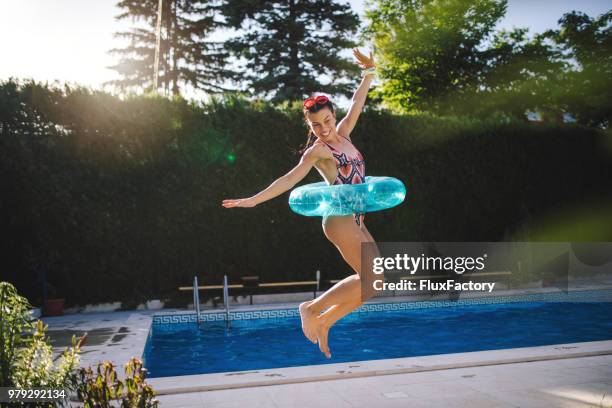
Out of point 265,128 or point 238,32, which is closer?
point 265,128

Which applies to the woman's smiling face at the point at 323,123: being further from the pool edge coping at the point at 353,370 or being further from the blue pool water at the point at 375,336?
the blue pool water at the point at 375,336

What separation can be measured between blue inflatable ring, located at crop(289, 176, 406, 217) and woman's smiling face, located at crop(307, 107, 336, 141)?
31 centimetres

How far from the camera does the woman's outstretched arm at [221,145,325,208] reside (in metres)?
3.04

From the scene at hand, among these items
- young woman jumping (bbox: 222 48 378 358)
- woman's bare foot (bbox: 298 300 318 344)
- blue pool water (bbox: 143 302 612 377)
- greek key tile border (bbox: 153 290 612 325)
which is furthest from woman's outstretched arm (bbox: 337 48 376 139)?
greek key tile border (bbox: 153 290 612 325)

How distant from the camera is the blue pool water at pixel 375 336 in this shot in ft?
27.7

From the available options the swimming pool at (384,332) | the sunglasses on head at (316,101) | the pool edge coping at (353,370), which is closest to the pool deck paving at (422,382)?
the pool edge coping at (353,370)

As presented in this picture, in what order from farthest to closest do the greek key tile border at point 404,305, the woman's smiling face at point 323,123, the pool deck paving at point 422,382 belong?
the greek key tile border at point 404,305 → the pool deck paving at point 422,382 → the woman's smiling face at point 323,123

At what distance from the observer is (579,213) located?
604 inches

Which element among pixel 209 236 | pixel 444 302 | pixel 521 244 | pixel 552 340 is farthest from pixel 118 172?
pixel 521 244

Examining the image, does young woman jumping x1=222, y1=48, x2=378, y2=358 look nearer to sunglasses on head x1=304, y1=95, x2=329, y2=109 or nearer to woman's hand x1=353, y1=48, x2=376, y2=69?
sunglasses on head x1=304, y1=95, x2=329, y2=109

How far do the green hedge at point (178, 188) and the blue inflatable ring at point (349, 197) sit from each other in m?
8.33

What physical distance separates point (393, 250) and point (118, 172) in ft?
21.2

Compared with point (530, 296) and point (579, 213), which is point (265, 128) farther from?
point (579, 213)

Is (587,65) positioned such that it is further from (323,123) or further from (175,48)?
(323,123)
